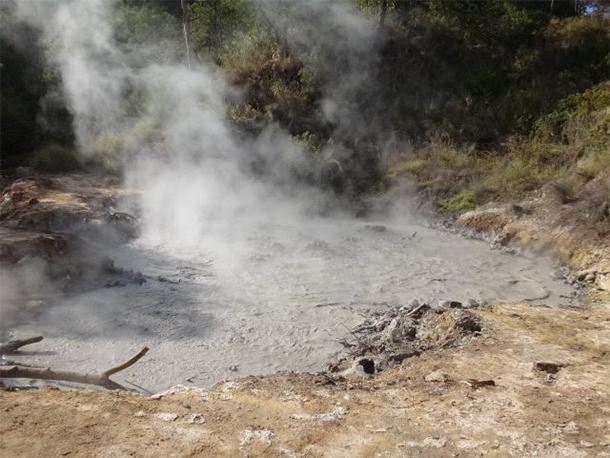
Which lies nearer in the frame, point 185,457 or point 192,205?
point 185,457

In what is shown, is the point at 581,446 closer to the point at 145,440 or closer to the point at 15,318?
the point at 145,440

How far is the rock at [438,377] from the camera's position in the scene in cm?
419

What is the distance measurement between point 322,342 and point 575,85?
36.5ft

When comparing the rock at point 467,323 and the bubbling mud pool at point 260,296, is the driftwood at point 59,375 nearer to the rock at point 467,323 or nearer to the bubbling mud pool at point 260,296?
the bubbling mud pool at point 260,296

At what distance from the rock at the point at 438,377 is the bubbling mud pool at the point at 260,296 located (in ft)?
3.62

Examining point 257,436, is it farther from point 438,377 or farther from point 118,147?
point 118,147

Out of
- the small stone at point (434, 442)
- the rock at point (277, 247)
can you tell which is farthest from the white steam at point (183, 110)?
the small stone at point (434, 442)

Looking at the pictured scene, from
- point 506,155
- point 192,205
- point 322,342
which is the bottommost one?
point 322,342

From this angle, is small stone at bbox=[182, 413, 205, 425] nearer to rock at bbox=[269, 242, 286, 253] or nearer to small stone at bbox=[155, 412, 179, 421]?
small stone at bbox=[155, 412, 179, 421]

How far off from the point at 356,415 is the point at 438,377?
3.08ft

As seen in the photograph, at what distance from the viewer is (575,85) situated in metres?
13.0

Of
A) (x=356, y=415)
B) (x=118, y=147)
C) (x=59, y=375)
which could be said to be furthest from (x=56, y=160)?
(x=356, y=415)

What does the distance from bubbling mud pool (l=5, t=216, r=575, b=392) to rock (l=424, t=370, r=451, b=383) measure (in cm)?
110

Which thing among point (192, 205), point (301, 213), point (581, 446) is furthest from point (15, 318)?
point (301, 213)
